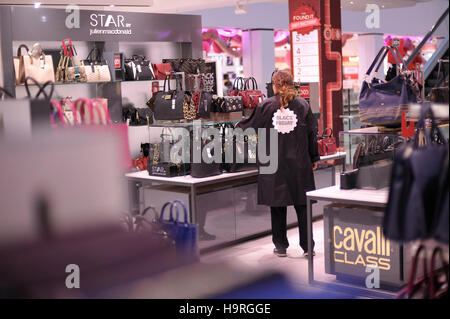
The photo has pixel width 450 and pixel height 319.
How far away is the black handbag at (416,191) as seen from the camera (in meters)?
2.38

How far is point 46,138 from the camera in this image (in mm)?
2414

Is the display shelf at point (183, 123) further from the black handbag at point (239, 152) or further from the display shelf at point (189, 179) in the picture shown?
the display shelf at point (189, 179)

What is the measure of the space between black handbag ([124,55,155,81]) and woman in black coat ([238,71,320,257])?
80.5 inches

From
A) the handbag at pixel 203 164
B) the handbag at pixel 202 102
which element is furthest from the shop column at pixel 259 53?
the handbag at pixel 203 164

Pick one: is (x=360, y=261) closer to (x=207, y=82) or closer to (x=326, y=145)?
(x=326, y=145)

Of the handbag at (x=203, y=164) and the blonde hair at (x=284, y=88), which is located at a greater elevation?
the blonde hair at (x=284, y=88)

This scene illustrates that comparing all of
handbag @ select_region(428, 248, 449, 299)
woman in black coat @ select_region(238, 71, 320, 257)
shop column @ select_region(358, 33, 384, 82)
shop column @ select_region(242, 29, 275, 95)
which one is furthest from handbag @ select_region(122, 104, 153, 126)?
shop column @ select_region(358, 33, 384, 82)

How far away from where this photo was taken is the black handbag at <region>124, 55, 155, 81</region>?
7.30 metres

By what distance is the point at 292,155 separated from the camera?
559 cm

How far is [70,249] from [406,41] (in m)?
18.1

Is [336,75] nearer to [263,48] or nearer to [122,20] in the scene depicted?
[122,20]

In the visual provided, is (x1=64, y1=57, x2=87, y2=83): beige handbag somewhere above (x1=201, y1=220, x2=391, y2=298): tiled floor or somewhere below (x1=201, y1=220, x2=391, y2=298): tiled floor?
above

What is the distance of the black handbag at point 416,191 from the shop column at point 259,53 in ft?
40.2

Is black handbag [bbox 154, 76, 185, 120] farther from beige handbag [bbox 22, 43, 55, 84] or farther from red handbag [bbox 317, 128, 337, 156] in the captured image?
red handbag [bbox 317, 128, 337, 156]
